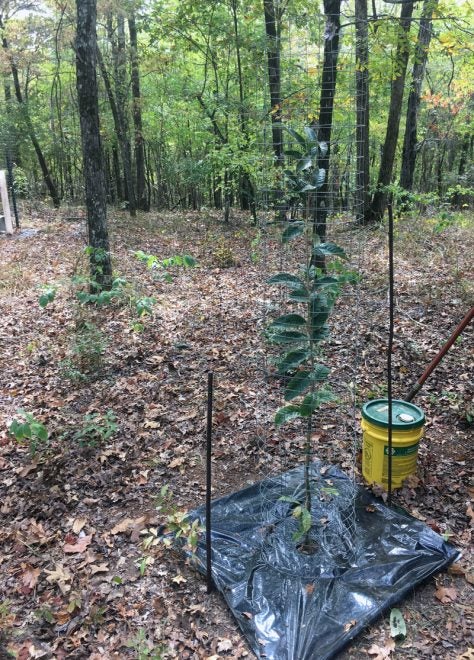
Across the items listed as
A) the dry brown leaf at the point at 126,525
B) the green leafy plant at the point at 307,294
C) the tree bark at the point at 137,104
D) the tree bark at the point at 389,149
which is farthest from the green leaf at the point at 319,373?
the tree bark at the point at 137,104

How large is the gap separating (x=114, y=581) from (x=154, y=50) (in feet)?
42.4

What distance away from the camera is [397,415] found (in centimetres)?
327

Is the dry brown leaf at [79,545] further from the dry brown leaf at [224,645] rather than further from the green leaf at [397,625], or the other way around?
the green leaf at [397,625]

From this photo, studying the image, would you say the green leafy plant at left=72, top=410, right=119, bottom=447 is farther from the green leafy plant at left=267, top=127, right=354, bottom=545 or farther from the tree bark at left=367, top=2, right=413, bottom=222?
the tree bark at left=367, top=2, right=413, bottom=222

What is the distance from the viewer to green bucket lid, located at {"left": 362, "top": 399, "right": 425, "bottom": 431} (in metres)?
3.13

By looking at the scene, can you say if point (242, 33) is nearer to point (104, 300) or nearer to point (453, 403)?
point (104, 300)

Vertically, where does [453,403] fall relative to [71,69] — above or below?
below

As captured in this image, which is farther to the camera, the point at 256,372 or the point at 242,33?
the point at 242,33

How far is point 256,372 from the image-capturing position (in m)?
4.79

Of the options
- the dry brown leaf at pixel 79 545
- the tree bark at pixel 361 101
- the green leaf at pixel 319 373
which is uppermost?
the tree bark at pixel 361 101

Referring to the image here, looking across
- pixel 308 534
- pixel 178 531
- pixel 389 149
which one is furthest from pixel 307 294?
pixel 389 149

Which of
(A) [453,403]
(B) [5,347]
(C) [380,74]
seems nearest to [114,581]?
(A) [453,403]

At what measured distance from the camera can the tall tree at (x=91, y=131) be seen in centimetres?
558

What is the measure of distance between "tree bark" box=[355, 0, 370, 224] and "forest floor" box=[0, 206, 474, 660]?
25.8 inches
